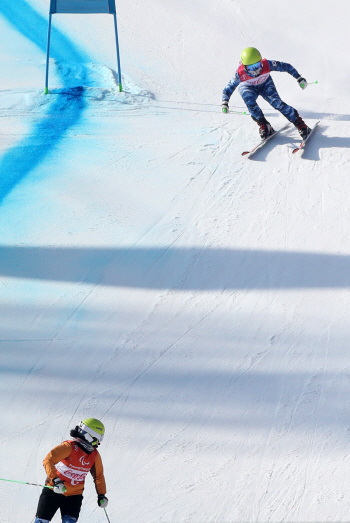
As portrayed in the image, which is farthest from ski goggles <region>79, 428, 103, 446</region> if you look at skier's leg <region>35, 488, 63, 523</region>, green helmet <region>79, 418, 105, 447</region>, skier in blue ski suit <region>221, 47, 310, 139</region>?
skier in blue ski suit <region>221, 47, 310, 139</region>

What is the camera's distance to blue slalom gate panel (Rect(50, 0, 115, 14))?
25.5ft

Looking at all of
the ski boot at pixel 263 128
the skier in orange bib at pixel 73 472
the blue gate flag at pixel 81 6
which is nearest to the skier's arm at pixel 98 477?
the skier in orange bib at pixel 73 472

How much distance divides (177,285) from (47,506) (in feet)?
8.14

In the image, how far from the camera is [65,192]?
686cm

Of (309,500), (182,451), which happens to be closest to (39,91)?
(182,451)

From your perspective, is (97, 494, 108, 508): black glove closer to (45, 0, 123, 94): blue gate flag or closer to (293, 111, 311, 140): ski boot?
(293, 111, 311, 140): ski boot

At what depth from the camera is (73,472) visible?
144 inches

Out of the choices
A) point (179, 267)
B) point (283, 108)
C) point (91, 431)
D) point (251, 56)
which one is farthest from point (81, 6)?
point (91, 431)

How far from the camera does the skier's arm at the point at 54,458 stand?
357 centimetres

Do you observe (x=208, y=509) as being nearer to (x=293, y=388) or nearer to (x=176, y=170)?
(x=293, y=388)

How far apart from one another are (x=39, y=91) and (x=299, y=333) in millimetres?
5601

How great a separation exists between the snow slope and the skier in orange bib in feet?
0.98

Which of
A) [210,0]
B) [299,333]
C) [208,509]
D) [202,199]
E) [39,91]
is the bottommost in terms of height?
[208,509]

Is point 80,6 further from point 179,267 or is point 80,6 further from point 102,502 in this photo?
point 102,502
